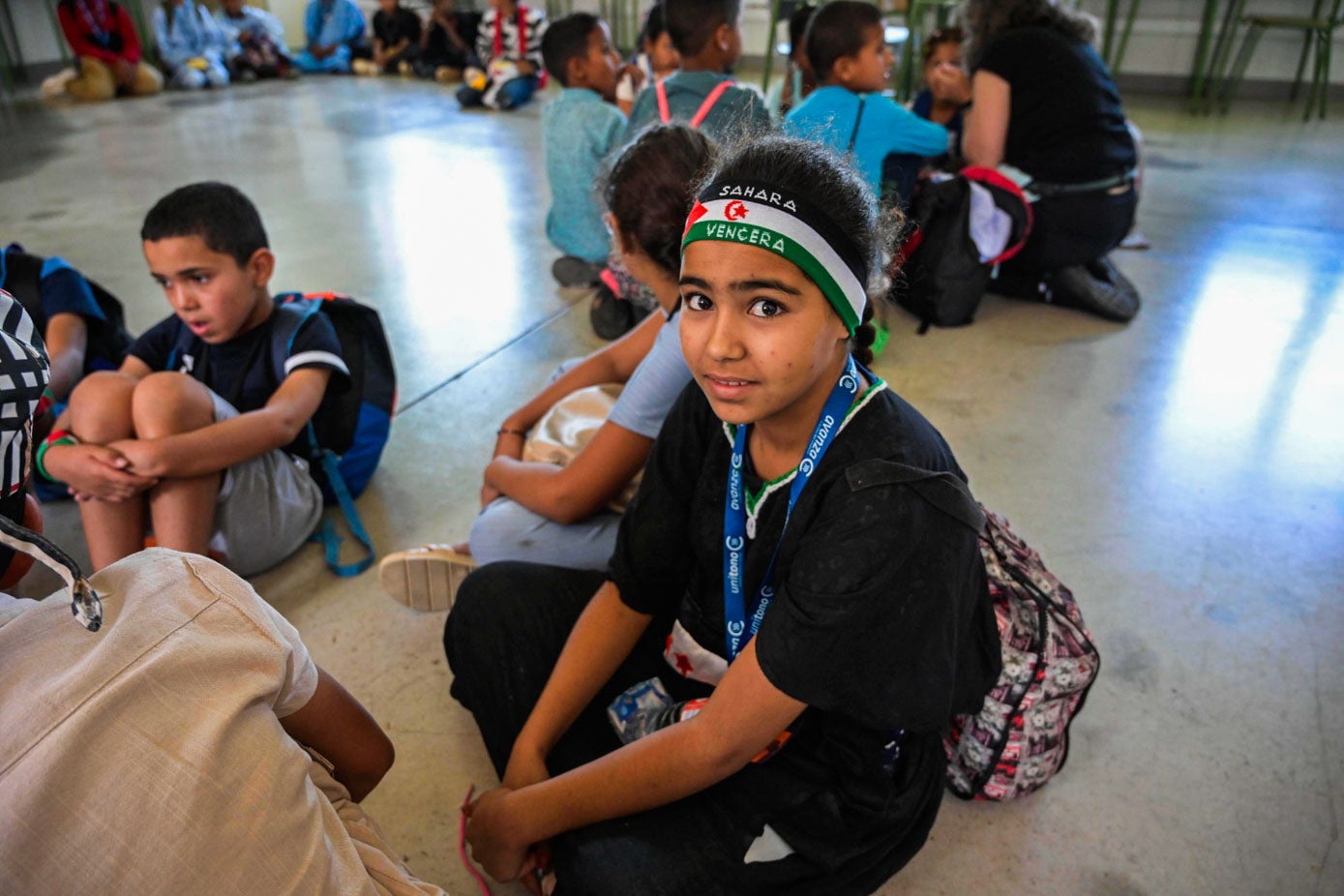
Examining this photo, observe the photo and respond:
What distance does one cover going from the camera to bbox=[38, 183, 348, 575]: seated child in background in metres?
1.72

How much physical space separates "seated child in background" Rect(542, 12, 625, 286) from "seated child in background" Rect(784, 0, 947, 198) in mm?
747

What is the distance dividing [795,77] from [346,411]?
271 cm

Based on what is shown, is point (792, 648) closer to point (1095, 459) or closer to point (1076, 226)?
point (1095, 459)

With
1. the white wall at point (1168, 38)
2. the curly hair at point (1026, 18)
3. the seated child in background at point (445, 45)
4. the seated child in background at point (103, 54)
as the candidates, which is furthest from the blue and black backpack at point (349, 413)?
the seated child in background at point (103, 54)

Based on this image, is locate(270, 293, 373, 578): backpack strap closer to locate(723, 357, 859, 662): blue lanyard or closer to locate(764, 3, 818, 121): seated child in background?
locate(723, 357, 859, 662): blue lanyard

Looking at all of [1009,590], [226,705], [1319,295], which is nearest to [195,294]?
[226,705]

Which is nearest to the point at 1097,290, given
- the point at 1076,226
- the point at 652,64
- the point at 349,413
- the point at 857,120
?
the point at 1076,226

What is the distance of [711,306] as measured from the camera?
3.53 ft

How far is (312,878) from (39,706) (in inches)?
9.3

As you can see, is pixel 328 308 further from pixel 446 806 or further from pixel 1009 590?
pixel 1009 590

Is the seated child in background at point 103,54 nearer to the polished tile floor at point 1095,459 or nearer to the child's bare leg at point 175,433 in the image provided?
the polished tile floor at point 1095,459

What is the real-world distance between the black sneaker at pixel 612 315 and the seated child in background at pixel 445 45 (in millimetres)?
6427

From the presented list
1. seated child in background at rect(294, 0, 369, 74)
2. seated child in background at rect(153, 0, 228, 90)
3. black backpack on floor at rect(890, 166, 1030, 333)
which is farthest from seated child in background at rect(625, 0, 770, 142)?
seated child in background at rect(294, 0, 369, 74)

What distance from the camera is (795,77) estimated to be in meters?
3.99
